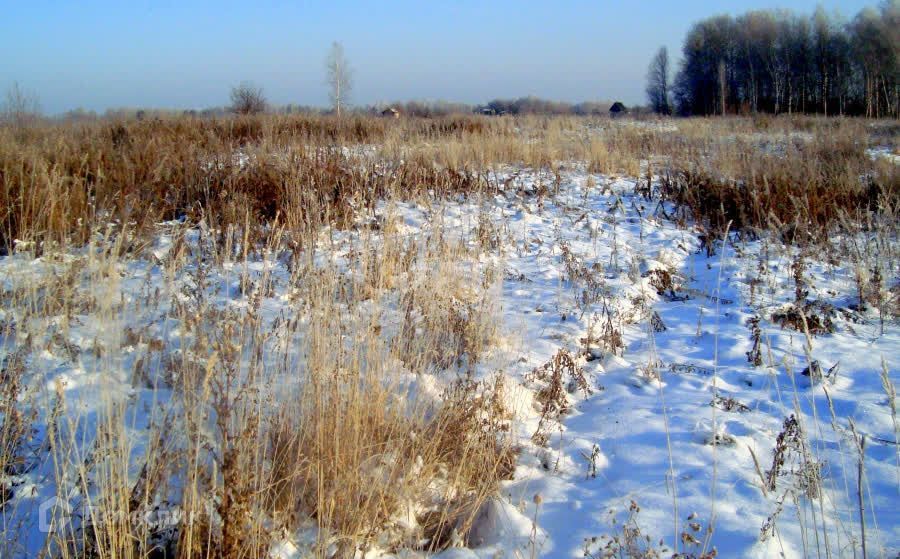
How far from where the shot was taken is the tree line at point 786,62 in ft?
80.1

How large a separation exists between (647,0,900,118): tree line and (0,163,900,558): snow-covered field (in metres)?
19.5

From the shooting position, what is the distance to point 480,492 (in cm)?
241

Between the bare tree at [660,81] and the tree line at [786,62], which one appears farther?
the bare tree at [660,81]

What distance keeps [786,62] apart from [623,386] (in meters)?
33.3

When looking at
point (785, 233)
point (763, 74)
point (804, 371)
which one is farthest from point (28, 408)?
point (763, 74)

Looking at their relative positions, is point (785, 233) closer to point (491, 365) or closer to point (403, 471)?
point (491, 365)

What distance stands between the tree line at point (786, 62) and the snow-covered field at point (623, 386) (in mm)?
19493

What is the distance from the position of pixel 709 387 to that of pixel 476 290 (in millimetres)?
1862

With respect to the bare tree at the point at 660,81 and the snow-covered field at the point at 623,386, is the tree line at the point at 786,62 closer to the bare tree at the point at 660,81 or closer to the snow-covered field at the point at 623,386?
the bare tree at the point at 660,81

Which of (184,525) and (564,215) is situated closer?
(184,525)

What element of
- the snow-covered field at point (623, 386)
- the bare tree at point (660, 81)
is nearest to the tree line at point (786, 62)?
the bare tree at point (660, 81)

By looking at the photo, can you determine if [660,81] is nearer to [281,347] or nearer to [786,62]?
[786,62]

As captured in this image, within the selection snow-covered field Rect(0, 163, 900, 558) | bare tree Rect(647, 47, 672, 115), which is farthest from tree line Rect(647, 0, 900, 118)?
snow-covered field Rect(0, 163, 900, 558)

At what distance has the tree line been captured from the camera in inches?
961
